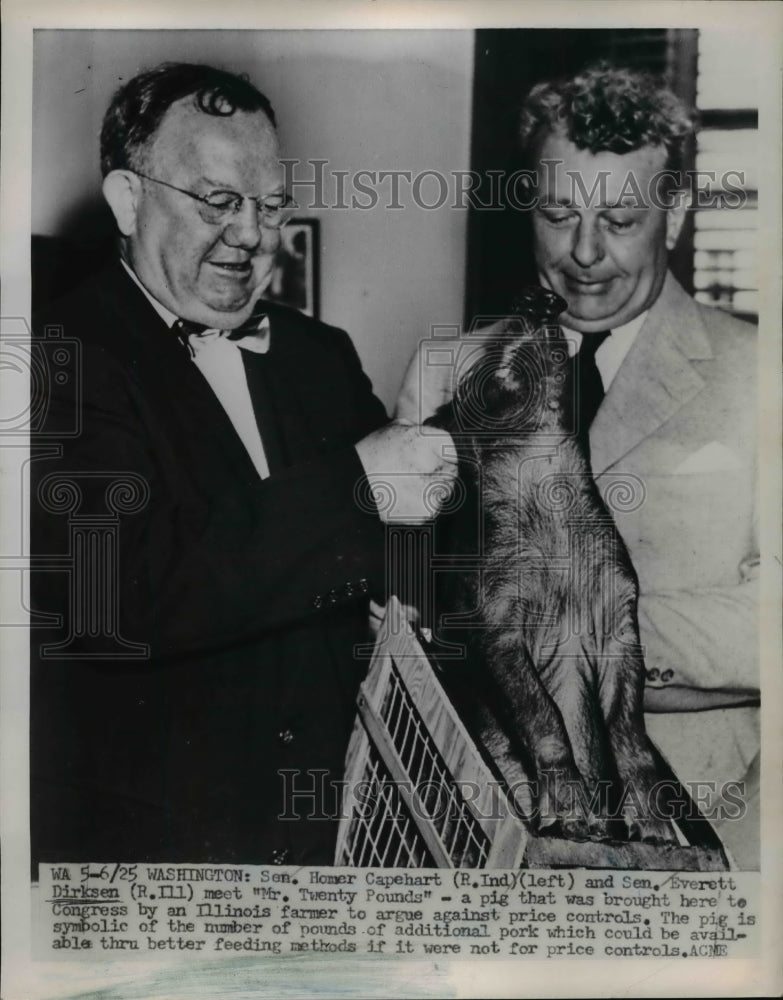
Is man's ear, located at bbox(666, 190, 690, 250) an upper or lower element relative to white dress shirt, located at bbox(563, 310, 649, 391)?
upper

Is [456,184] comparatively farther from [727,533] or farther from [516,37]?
[727,533]

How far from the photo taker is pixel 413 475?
188cm

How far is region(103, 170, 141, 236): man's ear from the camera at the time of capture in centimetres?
187

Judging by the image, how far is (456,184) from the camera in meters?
1.88

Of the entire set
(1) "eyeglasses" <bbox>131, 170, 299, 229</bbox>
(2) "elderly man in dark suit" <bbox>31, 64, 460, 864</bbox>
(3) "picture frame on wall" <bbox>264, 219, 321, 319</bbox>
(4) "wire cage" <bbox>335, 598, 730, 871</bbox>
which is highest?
(1) "eyeglasses" <bbox>131, 170, 299, 229</bbox>

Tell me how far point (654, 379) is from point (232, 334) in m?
0.89

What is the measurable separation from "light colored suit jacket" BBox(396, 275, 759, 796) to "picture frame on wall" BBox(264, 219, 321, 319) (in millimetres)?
264

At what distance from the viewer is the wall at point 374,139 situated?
1.88 m

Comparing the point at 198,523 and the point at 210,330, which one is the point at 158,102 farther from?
the point at 198,523

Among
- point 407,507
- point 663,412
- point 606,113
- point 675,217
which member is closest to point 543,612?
point 407,507

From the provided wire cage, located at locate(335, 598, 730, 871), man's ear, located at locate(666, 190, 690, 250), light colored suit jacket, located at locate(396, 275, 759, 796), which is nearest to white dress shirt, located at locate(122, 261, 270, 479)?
light colored suit jacket, located at locate(396, 275, 759, 796)

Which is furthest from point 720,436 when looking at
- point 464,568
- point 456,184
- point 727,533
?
point 456,184

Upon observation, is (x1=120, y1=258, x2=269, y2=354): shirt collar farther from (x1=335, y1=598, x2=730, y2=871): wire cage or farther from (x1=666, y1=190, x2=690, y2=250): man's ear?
(x1=666, y1=190, x2=690, y2=250): man's ear

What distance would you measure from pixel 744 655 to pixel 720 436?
46cm
